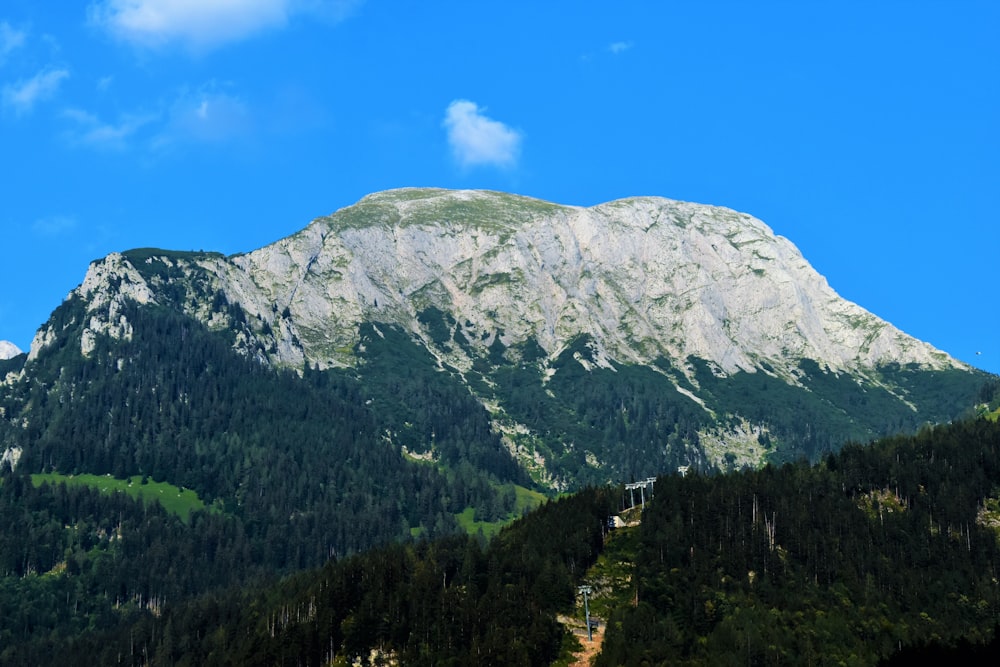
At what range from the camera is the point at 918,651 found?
581 feet

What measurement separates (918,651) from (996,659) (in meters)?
18.3

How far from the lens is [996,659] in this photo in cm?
15975

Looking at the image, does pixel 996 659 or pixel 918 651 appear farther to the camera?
pixel 918 651
